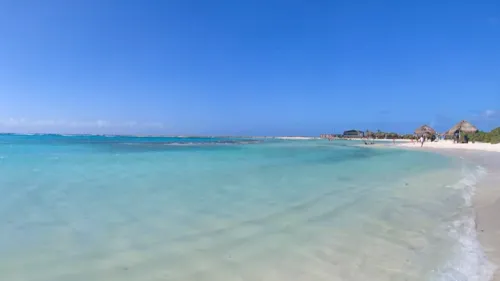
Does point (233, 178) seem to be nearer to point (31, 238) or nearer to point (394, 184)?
point (394, 184)

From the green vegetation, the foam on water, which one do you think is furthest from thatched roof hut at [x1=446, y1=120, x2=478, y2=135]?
the foam on water

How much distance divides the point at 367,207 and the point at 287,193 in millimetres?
1870

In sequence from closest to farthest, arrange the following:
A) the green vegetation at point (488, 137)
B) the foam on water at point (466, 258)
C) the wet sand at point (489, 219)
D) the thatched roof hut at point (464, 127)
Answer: the foam on water at point (466, 258), the wet sand at point (489, 219), the green vegetation at point (488, 137), the thatched roof hut at point (464, 127)

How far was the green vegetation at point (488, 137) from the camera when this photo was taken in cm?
3850

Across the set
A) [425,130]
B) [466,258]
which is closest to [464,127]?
[425,130]

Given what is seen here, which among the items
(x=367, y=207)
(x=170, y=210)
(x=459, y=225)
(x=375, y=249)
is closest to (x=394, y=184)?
(x=367, y=207)

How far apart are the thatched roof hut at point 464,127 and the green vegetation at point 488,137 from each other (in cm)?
743

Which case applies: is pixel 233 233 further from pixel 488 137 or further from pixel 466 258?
pixel 488 137

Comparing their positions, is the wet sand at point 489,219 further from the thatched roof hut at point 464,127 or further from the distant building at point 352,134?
the distant building at point 352,134

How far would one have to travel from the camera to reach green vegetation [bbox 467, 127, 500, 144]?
38.5 metres

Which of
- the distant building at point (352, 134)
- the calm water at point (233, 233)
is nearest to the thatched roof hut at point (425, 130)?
the distant building at point (352, 134)

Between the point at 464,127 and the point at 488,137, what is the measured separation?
1494 centimetres

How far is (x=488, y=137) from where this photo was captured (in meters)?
41.2

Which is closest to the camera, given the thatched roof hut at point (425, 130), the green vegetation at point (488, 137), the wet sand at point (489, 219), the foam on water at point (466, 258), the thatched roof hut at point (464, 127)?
the foam on water at point (466, 258)
